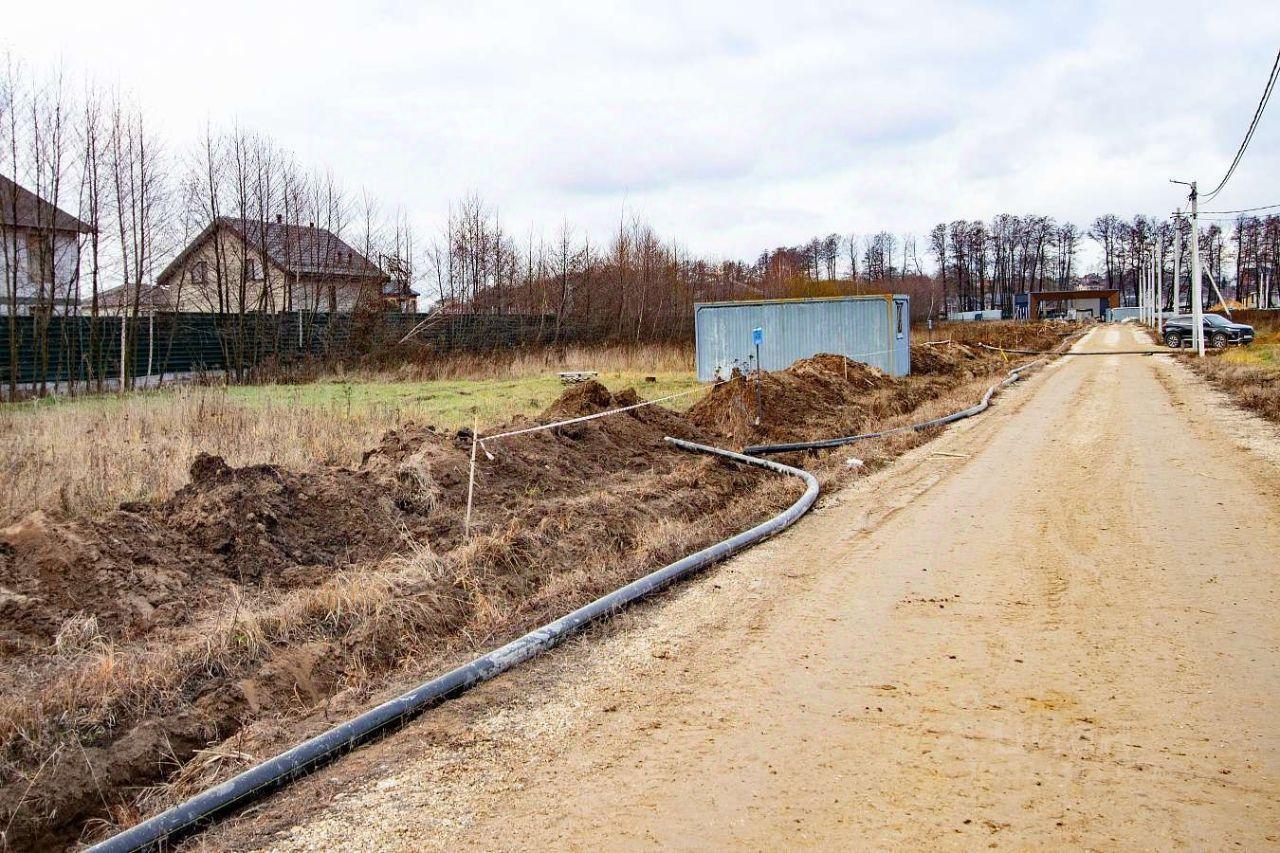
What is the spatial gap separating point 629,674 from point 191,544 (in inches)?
167

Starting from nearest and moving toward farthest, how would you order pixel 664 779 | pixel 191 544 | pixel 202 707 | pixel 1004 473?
pixel 664 779 < pixel 202 707 < pixel 191 544 < pixel 1004 473

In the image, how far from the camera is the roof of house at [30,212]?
22.8 metres

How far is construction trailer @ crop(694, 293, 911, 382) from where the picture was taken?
24422 millimetres

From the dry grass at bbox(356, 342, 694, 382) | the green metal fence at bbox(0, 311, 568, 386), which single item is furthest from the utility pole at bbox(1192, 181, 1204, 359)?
the green metal fence at bbox(0, 311, 568, 386)

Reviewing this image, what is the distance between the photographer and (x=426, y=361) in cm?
3212

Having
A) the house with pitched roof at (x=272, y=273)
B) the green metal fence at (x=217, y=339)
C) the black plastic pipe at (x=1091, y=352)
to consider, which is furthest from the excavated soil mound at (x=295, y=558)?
the black plastic pipe at (x=1091, y=352)

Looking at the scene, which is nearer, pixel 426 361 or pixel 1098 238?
pixel 426 361

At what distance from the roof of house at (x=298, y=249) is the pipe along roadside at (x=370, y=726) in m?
26.2

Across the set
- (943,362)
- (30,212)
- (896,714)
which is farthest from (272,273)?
(896,714)

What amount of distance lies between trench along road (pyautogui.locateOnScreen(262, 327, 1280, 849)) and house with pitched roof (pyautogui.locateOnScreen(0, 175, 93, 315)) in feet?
76.1

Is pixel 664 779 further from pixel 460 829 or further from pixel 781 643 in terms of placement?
pixel 781 643

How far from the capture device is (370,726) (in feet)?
14.0

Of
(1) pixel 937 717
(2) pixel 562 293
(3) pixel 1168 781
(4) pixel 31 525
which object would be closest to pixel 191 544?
(4) pixel 31 525

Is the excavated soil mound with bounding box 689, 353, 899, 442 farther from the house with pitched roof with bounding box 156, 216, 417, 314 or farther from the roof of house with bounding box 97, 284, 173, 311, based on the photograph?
the house with pitched roof with bounding box 156, 216, 417, 314
